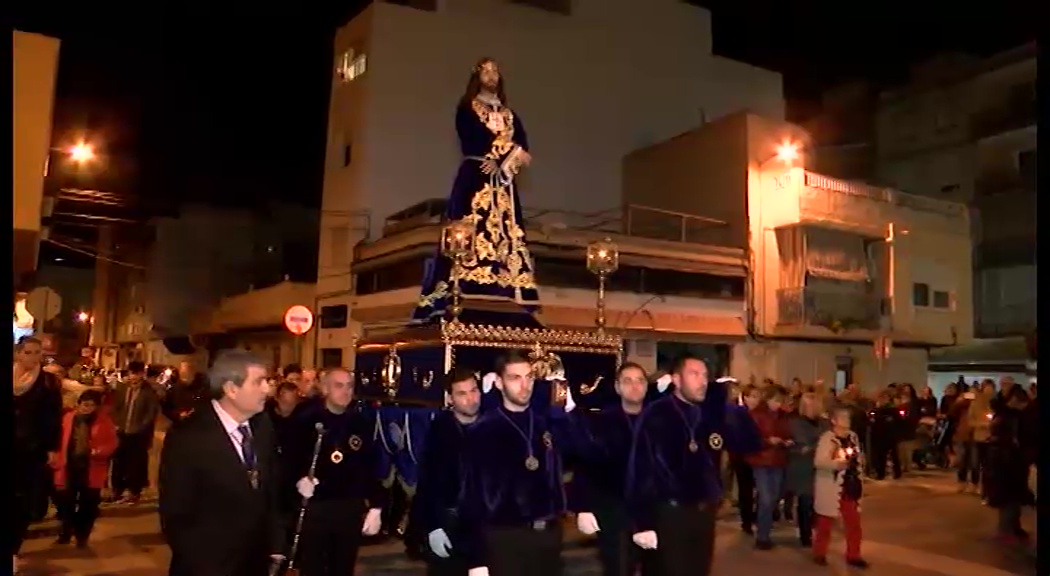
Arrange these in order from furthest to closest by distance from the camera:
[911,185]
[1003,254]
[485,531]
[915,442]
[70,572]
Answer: [911,185]
[1003,254]
[915,442]
[70,572]
[485,531]

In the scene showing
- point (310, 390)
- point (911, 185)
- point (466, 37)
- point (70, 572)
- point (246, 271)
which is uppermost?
point (466, 37)

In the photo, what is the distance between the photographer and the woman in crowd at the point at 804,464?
10.4 m

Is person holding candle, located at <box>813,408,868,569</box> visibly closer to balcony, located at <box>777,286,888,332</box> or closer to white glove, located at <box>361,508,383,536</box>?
white glove, located at <box>361,508,383,536</box>

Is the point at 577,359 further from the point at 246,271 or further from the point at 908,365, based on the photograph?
the point at 246,271

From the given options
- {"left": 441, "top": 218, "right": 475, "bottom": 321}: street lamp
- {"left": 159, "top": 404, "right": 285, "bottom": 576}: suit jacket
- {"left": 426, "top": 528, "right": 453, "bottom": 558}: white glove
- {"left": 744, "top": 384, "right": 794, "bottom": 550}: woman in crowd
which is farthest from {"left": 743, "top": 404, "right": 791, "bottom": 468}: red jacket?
{"left": 159, "top": 404, "right": 285, "bottom": 576}: suit jacket

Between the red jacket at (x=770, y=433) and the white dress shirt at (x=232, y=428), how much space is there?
6815 mm

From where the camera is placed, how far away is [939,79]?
33.2 m

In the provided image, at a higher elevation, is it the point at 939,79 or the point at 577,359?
the point at 939,79

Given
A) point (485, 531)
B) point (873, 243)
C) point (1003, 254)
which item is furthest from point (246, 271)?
point (485, 531)

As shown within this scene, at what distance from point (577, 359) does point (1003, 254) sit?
90.1 feet

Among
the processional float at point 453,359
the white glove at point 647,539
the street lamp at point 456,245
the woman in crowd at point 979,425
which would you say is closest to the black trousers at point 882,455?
the woman in crowd at point 979,425

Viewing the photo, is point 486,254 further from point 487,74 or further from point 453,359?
point 487,74

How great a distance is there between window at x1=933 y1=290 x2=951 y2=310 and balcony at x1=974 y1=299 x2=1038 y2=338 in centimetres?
300

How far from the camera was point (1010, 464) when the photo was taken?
33.9 ft
